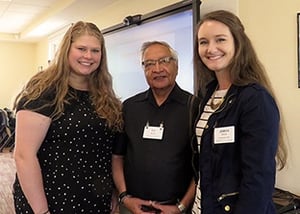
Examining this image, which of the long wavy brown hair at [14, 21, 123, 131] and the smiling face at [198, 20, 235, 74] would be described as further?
the long wavy brown hair at [14, 21, 123, 131]

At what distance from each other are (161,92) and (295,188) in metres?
1.27

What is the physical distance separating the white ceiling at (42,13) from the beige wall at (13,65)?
4.28 ft

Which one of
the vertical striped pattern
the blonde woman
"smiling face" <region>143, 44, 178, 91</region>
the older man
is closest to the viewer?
the vertical striped pattern

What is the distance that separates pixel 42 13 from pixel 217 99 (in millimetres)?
5490

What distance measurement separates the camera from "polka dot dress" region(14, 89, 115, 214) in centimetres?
175

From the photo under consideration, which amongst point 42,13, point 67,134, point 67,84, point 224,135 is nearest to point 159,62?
point 67,84

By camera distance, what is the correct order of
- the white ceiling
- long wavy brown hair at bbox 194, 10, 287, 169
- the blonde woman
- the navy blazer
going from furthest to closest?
the white ceiling, the blonde woman, long wavy brown hair at bbox 194, 10, 287, 169, the navy blazer

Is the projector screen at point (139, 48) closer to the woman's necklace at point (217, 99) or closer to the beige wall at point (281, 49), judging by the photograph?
the beige wall at point (281, 49)

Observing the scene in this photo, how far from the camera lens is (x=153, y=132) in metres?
1.97

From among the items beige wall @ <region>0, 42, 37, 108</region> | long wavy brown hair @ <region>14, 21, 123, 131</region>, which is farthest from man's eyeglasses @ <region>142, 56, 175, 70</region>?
beige wall @ <region>0, 42, 37, 108</region>

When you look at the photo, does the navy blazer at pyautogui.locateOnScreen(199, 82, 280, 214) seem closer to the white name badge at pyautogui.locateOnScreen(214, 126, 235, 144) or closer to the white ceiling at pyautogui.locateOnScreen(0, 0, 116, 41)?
the white name badge at pyautogui.locateOnScreen(214, 126, 235, 144)

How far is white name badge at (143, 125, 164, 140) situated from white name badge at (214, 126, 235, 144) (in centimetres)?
57

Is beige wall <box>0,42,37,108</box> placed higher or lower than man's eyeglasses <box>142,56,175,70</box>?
higher

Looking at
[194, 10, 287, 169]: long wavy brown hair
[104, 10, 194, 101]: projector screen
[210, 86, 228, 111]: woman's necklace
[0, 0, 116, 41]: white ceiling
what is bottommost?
[210, 86, 228, 111]: woman's necklace
